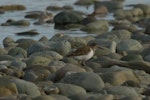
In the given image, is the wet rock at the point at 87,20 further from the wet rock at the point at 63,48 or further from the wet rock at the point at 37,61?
the wet rock at the point at 37,61

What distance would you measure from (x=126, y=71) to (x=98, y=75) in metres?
0.48

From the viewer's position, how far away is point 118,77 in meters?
8.26

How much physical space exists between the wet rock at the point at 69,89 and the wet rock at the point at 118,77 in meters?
0.69

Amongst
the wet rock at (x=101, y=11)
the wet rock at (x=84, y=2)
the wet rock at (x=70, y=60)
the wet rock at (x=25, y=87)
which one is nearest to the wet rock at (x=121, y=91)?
the wet rock at (x=25, y=87)

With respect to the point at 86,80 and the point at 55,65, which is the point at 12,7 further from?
the point at 86,80

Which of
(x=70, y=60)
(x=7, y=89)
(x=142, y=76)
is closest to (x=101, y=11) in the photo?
(x=70, y=60)

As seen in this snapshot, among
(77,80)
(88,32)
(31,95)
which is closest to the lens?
(31,95)

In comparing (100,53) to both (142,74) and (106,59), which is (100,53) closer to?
(106,59)

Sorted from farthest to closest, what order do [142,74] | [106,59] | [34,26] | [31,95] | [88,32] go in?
1. [34,26]
2. [88,32]
3. [106,59]
4. [142,74]
5. [31,95]

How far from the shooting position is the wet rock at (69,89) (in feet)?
24.6

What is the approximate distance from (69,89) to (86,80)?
0.47m

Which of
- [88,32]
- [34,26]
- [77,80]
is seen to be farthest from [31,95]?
[34,26]

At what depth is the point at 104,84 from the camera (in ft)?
26.3

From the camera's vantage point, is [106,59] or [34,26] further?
[34,26]
